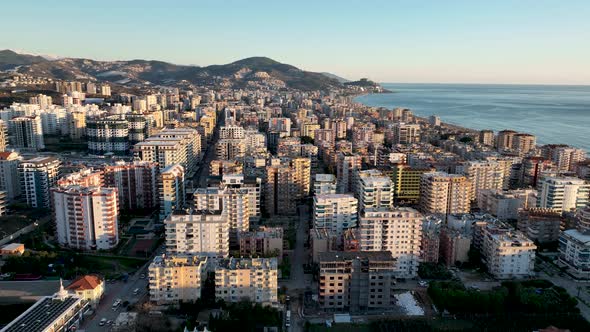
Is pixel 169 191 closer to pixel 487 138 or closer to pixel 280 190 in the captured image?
pixel 280 190

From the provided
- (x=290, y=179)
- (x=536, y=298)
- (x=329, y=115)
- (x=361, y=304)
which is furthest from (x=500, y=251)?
(x=329, y=115)

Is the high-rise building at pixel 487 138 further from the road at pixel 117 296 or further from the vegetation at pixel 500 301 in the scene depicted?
the road at pixel 117 296

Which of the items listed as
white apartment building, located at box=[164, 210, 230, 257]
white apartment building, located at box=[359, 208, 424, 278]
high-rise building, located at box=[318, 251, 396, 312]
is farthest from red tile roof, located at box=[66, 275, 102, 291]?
white apartment building, located at box=[359, 208, 424, 278]

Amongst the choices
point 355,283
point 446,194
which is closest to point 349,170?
point 446,194

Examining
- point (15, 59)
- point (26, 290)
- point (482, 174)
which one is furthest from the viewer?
point (15, 59)

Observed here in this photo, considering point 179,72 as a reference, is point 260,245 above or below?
below

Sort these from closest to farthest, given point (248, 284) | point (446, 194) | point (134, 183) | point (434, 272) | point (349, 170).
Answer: point (248, 284) → point (434, 272) → point (446, 194) → point (134, 183) → point (349, 170)

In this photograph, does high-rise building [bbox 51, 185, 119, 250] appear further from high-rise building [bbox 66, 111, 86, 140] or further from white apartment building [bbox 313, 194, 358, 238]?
high-rise building [bbox 66, 111, 86, 140]
